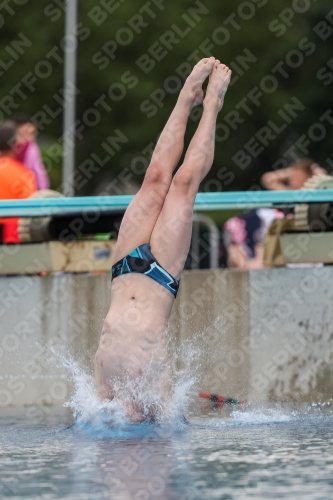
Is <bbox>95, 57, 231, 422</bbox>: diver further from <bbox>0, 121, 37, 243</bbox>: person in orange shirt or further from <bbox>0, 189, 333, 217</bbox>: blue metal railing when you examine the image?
<bbox>0, 121, 37, 243</bbox>: person in orange shirt

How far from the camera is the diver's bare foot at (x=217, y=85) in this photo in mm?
7582

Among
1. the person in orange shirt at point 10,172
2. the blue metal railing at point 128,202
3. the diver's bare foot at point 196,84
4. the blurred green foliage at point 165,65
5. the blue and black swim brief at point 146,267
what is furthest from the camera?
the blurred green foliage at point 165,65

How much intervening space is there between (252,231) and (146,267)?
5674 mm

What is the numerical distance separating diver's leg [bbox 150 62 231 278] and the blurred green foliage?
12520 mm

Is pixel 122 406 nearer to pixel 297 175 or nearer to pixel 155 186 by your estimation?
pixel 155 186

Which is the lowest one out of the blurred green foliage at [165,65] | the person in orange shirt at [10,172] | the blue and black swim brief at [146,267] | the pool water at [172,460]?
the pool water at [172,460]

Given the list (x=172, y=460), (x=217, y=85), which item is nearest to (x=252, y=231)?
(x=217, y=85)

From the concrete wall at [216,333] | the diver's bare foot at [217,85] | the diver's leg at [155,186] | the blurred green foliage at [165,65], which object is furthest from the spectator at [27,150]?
the blurred green foliage at [165,65]

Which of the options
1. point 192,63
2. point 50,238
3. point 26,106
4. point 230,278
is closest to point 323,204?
point 230,278

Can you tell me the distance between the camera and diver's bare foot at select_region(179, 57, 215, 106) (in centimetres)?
757

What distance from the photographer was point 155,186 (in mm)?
7254

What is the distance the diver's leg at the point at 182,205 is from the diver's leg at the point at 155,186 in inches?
2.4

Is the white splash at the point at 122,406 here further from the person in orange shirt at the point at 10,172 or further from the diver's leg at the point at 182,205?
the person in orange shirt at the point at 10,172

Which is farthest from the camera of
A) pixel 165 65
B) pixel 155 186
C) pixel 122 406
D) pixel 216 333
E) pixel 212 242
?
pixel 165 65
